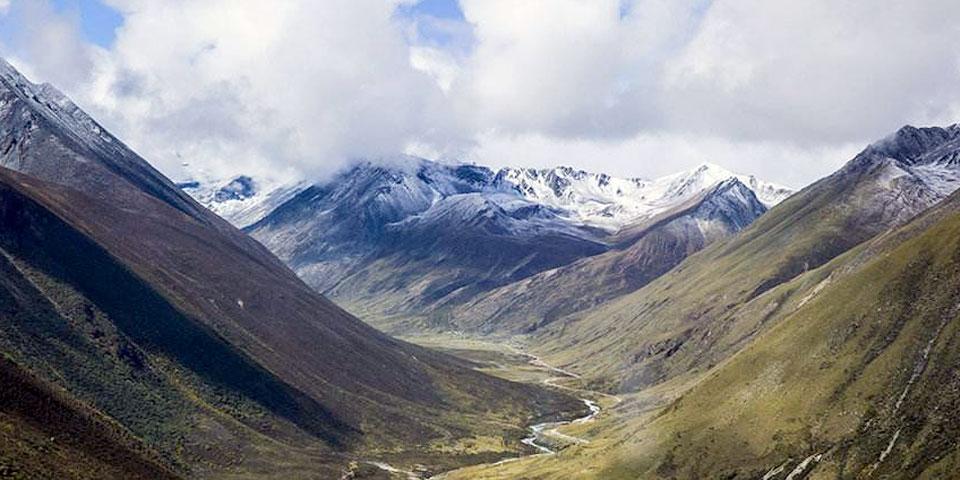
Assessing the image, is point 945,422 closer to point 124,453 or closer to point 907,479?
point 907,479

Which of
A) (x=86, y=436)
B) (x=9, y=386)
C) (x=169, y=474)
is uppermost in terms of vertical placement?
(x=9, y=386)

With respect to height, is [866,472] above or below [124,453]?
below

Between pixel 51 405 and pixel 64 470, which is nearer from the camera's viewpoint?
pixel 64 470

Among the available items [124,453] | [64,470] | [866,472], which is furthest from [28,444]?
[866,472]

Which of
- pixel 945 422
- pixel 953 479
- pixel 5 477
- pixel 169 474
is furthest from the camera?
pixel 945 422

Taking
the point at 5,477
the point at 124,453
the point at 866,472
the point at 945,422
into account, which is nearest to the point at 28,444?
the point at 5,477

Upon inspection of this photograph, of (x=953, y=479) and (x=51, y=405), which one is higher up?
(x=51, y=405)

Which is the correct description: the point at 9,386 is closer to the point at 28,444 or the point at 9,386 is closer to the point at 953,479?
the point at 28,444

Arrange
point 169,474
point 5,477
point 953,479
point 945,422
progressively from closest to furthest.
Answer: point 5,477, point 169,474, point 953,479, point 945,422

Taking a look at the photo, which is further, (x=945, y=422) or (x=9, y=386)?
(x=945, y=422)
